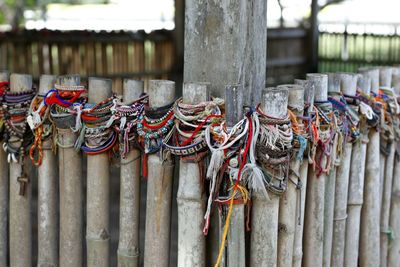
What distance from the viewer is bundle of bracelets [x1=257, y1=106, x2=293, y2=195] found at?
8.70 ft

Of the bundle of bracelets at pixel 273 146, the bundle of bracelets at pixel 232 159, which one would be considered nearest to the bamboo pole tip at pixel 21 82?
the bundle of bracelets at pixel 232 159

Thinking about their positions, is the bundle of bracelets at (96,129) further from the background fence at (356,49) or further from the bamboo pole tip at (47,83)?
the background fence at (356,49)

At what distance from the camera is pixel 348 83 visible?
3.22 metres

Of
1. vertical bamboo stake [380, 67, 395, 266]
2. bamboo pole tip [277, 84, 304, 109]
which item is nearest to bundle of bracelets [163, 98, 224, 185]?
bamboo pole tip [277, 84, 304, 109]

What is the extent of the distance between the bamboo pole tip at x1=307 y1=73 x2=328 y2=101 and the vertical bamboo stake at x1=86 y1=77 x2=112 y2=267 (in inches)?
34.7

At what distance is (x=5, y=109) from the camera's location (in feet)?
10.2

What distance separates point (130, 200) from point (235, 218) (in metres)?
0.52

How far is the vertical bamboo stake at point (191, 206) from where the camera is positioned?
270 centimetres

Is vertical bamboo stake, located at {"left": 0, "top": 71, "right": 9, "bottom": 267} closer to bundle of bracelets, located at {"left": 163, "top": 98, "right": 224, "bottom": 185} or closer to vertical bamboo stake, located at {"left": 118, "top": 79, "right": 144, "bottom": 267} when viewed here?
vertical bamboo stake, located at {"left": 118, "top": 79, "right": 144, "bottom": 267}

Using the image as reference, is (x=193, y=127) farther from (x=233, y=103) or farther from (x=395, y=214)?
(x=395, y=214)

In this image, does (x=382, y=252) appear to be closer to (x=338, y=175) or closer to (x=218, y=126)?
(x=338, y=175)

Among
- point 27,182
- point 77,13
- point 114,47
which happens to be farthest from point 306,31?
point 77,13

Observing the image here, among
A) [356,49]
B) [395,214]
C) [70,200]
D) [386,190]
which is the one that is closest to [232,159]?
[70,200]

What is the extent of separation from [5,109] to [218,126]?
1.04 metres
